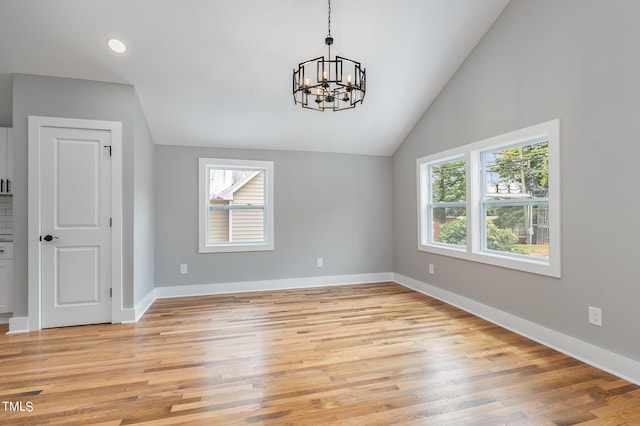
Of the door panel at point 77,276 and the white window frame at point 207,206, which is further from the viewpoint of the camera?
the white window frame at point 207,206

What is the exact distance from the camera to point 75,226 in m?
3.44

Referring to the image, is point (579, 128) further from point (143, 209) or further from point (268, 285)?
point (143, 209)

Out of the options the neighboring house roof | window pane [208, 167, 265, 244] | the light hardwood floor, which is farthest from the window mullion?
the neighboring house roof

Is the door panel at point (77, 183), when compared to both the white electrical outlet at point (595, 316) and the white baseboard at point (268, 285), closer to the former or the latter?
the white baseboard at point (268, 285)

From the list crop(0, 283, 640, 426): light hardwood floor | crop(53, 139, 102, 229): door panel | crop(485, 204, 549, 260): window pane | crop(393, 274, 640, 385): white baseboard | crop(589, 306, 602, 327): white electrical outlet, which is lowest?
crop(0, 283, 640, 426): light hardwood floor

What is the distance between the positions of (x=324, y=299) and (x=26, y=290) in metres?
3.30

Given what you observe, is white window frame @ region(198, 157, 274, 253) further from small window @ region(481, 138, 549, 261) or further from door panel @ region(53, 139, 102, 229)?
small window @ region(481, 138, 549, 261)

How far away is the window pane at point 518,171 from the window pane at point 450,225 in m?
0.57

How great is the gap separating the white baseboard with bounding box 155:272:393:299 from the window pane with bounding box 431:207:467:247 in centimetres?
Result: 131

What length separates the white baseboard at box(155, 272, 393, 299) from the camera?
4621mm

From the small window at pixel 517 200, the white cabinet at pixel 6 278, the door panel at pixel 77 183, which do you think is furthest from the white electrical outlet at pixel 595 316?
the white cabinet at pixel 6 278

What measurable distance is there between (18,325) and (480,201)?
16.9 ft

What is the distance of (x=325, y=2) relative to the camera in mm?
2959

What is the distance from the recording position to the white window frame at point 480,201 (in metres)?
2.78
